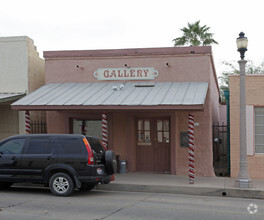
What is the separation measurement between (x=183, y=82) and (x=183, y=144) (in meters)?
2.29

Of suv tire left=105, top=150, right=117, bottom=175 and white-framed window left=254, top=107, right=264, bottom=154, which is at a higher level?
white-framed window left=254, top=107, right=264, bottom=154

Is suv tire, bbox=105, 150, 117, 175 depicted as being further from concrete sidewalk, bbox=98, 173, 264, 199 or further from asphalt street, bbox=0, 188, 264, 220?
concrete sidewalk, bbox=98, 173, 264, 199

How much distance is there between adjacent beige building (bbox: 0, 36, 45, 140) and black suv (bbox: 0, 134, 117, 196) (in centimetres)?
544

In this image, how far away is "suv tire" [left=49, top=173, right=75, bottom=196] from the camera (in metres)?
10.2

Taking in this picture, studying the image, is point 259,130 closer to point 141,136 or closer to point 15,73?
point 141,136

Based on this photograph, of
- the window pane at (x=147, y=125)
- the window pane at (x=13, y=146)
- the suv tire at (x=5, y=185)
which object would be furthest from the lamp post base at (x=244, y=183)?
the suv tire at (x=5, y=185)

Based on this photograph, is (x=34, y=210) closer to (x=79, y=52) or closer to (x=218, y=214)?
(x=218, y=214)

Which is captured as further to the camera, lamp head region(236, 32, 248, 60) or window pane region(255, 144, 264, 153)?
window pane region(255, 144, 264, 153)

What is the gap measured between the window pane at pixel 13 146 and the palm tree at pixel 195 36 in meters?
21.7

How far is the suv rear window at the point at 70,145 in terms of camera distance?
10.1m

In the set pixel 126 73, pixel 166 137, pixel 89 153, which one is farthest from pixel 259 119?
pixel 89 153

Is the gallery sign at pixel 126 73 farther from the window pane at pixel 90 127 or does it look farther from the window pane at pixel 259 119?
the window pane at pixel 259 119

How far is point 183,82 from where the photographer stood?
14164 mm

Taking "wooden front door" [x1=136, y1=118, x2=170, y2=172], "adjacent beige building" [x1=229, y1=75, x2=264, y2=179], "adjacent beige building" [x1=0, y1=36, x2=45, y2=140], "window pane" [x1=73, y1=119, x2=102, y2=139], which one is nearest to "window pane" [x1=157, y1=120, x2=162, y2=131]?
"wooden front door" [x1=136, y1=118, x2=170, y2=172]
